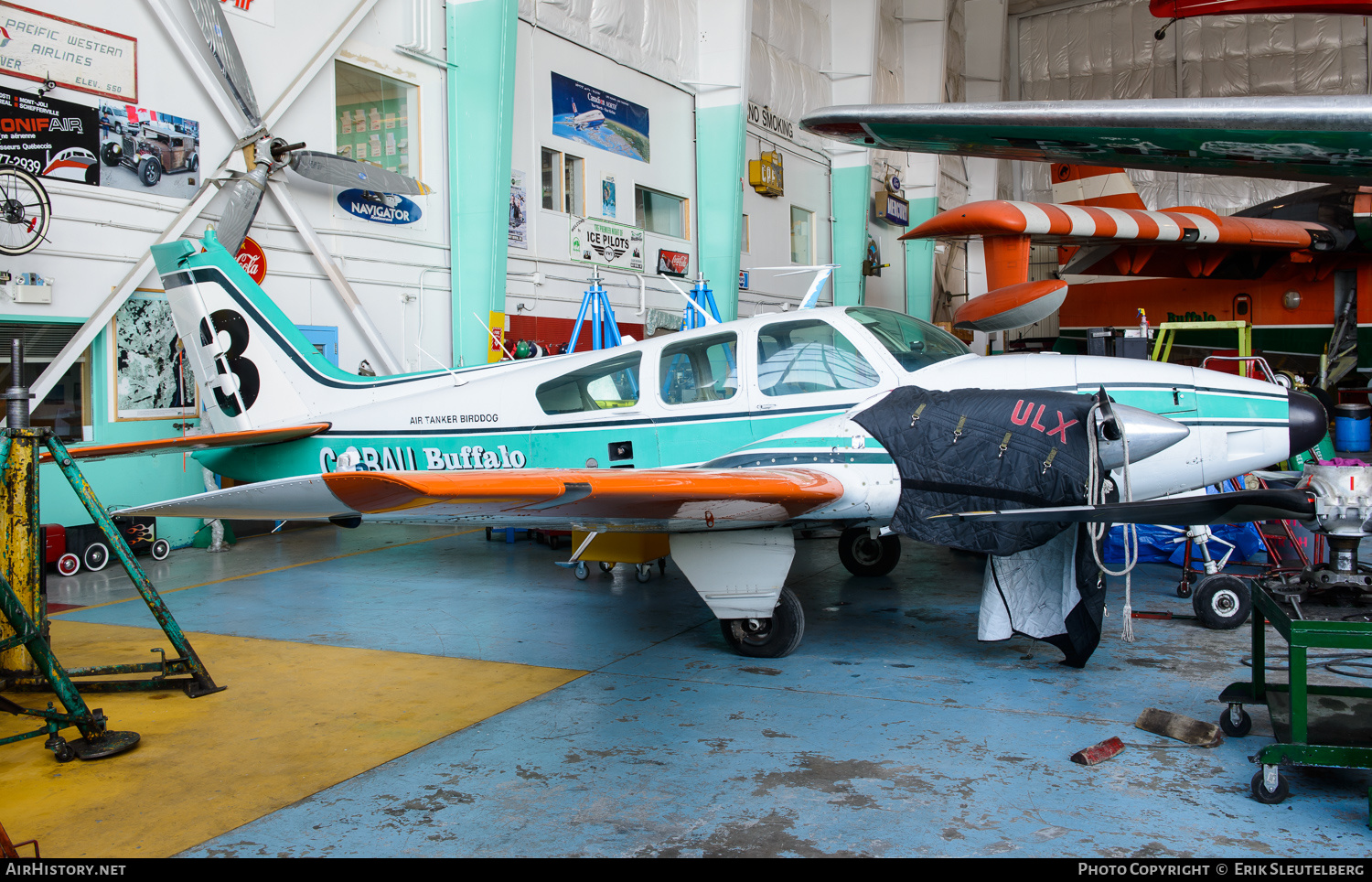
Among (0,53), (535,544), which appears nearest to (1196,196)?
(535,544)

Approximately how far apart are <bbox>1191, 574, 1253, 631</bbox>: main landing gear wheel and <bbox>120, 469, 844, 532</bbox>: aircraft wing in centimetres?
293

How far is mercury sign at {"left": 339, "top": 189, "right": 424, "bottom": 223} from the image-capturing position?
11.7 m

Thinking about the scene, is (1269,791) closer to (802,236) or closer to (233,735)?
(233,735)

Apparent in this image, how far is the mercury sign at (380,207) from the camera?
11.7 m

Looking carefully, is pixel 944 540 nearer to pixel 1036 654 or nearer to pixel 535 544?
pixel 1036 654

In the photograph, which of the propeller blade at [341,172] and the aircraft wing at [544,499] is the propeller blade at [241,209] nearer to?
the propeller blade at [341,172]

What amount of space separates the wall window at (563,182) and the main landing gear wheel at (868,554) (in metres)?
9.14

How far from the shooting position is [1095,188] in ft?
65.4

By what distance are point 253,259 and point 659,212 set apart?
9.18 metres

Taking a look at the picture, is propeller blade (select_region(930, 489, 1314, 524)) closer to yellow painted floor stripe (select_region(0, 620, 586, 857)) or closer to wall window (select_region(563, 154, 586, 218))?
yellow painted floor stripe (select_region(0, 620, 586, 857))

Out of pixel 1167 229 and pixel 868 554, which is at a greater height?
pixel 1167 229

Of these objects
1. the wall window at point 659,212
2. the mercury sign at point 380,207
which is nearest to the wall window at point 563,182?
the wall window at point 659,212

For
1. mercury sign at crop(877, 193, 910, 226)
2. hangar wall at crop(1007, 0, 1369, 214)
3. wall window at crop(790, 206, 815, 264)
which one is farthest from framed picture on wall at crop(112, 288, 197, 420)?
hangar wall at crop(1007, 0, 1369, 214)


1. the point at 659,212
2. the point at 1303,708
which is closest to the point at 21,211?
the point at 1303,708
